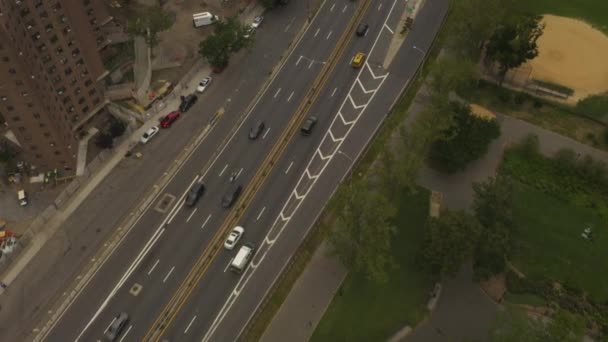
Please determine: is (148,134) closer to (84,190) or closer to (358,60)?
(84,190)

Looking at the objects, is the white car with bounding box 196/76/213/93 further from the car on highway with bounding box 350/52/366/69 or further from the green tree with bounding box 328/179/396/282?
the green tree with bounding box 328/179/396/282

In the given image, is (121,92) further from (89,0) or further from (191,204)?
(191,204)

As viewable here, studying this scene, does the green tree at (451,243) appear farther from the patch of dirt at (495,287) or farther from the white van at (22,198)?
the white van at (22,198)

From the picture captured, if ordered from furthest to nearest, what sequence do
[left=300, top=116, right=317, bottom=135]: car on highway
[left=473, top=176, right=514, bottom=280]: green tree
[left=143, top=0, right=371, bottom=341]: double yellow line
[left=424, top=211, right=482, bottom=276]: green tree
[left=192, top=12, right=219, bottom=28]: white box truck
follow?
1. [left=192, top=12, right=219, bottom=28]: white box truck
2. [left=300, top=116, right=317, bottom=135]: car on highway
3. [left=143, top=0, right=371, bottom=341]: double yellow line
4. [left=473, top=176, right=514, bottom=280]: green tree
5. [left=424, top=211, right=482, bottom=276]: green tree

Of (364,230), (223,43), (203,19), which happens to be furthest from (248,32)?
(364,230)

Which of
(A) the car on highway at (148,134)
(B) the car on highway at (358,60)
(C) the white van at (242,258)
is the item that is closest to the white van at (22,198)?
(A) the car on highway at (148,134)

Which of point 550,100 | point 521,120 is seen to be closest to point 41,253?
point 521,120

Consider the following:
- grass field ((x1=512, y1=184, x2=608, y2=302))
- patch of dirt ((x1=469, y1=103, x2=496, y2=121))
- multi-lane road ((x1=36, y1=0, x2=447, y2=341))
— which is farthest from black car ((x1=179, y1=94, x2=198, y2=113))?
grass field ((x1=512, y1=184, x2=608, y2=302))
